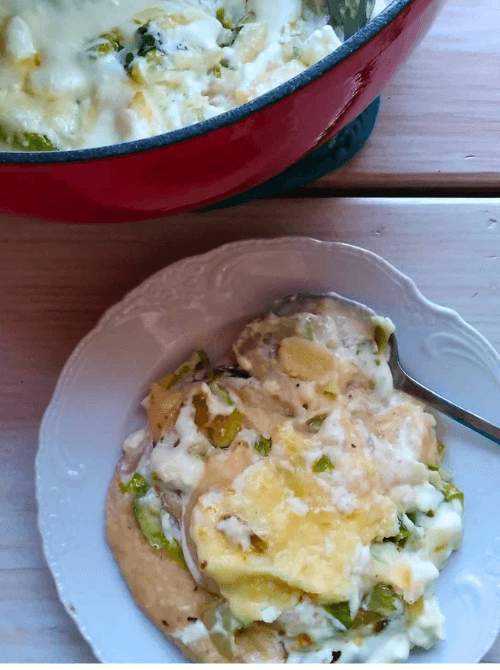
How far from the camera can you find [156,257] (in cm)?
78

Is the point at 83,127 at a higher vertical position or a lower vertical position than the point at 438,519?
higher

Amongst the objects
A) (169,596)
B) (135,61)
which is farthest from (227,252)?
(169,596)

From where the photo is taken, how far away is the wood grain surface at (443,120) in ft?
2.56

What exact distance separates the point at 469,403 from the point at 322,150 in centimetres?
30

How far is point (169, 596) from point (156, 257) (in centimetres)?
35

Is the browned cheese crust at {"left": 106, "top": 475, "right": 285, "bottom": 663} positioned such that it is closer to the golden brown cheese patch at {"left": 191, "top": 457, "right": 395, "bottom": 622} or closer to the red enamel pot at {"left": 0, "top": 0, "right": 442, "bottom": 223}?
the golden brown cheese patch at {"left": 191, "top": 457, "right": 395, "bottom": 622}

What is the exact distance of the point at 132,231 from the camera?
773 mm

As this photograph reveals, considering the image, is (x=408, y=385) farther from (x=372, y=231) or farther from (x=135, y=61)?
(x=135, y=61)

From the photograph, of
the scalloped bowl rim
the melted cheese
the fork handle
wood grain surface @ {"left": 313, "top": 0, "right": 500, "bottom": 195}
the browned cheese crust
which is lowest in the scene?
the browned cheese crust

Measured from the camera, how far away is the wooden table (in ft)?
2.52

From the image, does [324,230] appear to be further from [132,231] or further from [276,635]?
[276,635]

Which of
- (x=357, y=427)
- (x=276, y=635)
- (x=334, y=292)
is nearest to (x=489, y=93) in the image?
(x=334, y=292)

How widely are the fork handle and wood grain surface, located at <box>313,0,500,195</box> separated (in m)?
0.22

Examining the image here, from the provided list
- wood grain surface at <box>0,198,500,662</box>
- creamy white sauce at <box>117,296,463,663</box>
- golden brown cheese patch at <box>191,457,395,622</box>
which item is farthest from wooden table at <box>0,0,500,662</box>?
golden brown cheese patch at <box>191,457,395,622</box>
